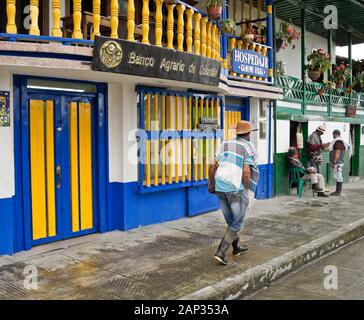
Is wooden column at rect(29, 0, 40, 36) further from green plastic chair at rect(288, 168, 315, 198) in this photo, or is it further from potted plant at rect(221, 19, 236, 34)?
green plastic chair at rect(288, 168, 315, 198)

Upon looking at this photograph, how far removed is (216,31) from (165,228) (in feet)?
11.4

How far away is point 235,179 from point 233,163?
0.63 ft

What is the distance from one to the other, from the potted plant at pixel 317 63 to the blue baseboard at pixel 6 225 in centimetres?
893

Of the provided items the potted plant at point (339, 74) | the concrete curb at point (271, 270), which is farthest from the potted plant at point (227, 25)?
the potted plant at point (339, 74)

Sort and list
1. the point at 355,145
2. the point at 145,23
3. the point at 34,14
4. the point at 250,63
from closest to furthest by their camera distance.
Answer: the point at 34,14
the point at 145,23
the point at 250,63
the point at 355,145

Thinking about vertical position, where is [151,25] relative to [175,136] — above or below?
above

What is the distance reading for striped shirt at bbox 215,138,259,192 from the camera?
5348 mm

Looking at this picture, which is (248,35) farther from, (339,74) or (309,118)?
(339,74)

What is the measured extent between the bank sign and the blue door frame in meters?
3.05

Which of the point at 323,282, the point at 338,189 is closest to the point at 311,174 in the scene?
the point at 338,189

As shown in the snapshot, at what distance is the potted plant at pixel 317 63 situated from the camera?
1179 centimetres

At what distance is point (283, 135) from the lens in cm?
1109
